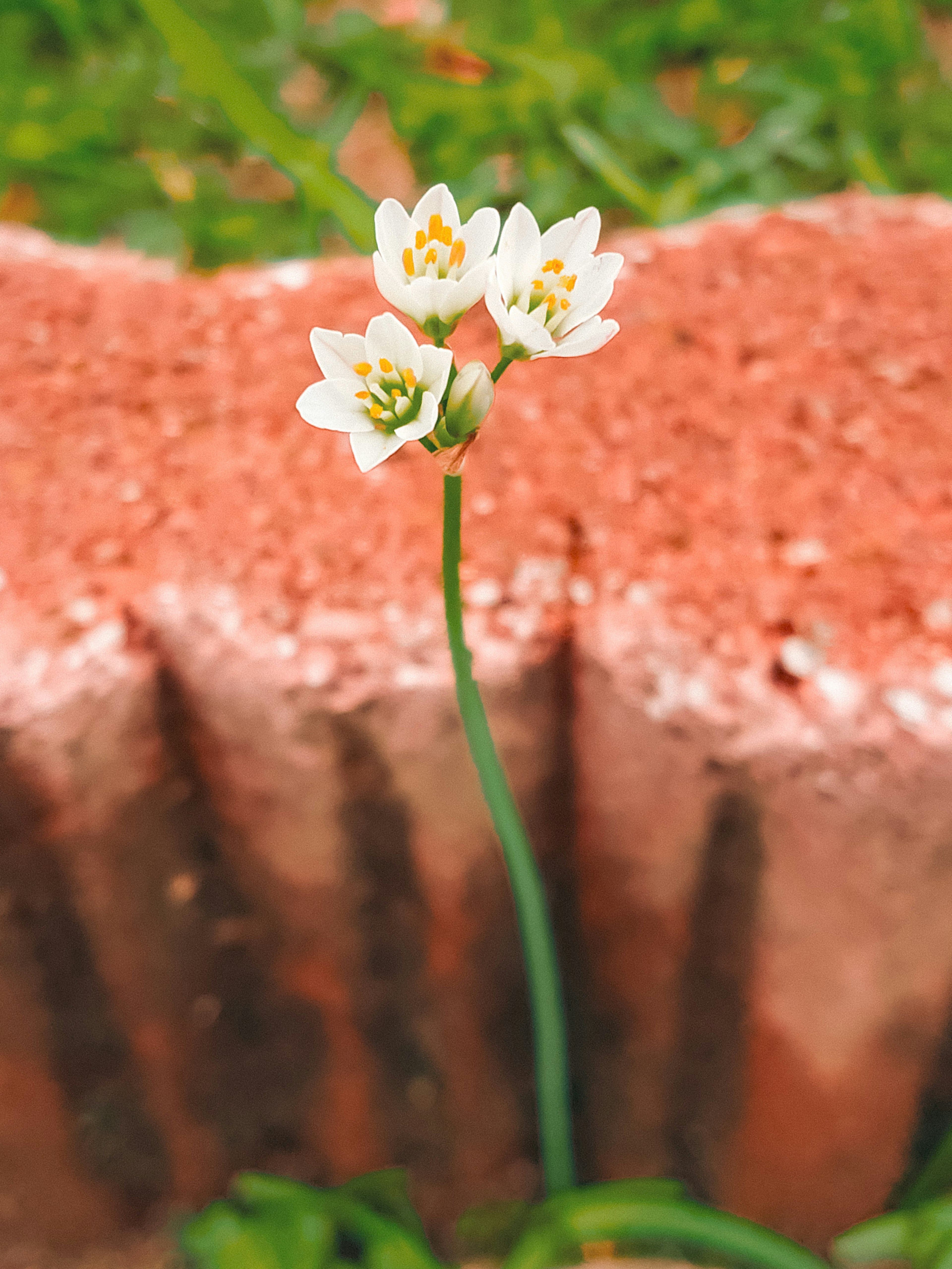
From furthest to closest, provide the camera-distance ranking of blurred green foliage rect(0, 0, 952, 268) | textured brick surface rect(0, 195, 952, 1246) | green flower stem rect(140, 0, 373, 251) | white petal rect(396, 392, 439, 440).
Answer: blurred green foliage rect(0, 0, 952, 268)
green flower stem rect(140, 0, 373, 251)
textured brick surface rect(0, 195, 952, 1246)
white petal rect(396, 392, 439, 440)

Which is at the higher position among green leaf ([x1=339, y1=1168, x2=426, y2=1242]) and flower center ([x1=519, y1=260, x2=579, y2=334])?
flower center ([x1=519, y1=260, x2=579, y2=334])

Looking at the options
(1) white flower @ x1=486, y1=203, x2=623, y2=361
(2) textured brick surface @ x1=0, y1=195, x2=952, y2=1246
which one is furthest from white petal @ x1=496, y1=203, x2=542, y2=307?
(2) textured brick surface @ x1=0, y1=195, x2=952, y2=1246

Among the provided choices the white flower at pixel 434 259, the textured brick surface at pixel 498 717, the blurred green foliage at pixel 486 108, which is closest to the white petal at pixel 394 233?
the white flower at pixel 434 259

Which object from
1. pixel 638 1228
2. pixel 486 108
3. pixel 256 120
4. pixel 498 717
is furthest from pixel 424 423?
pixel 486 108

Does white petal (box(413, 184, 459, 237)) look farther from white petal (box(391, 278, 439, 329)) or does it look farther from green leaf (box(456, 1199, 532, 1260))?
green leaf (box(456, 1199, 532, 1260))

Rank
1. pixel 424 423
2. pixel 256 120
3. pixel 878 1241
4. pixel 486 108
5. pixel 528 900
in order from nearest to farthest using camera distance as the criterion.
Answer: pixel 424 423, pixel 528 900, pixel 878 1241, pixel 256 120, pixel 486 108

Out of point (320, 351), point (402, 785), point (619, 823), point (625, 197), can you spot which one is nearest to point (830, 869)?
point (619, 823)

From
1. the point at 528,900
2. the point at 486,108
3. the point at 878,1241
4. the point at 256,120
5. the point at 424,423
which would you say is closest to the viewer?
the point at 424,423

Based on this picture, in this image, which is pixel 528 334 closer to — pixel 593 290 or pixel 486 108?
pixel 593 290
